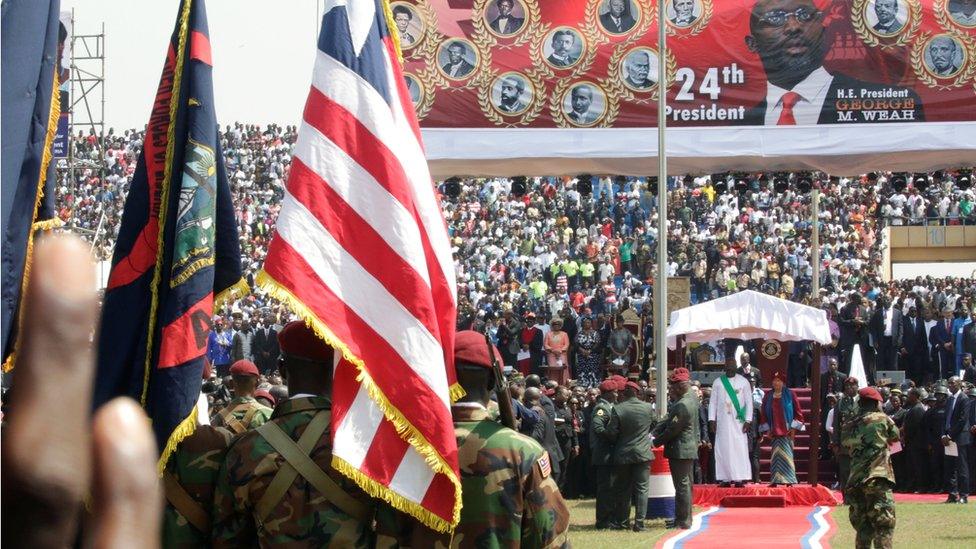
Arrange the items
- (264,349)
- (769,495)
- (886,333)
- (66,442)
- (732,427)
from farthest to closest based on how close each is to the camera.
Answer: (264,349), (886,333), (732,427), (769,495), (66,442)

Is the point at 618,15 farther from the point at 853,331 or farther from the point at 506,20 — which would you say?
the point at 853,331

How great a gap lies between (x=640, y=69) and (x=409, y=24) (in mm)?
3107

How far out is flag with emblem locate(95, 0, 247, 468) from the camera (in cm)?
515

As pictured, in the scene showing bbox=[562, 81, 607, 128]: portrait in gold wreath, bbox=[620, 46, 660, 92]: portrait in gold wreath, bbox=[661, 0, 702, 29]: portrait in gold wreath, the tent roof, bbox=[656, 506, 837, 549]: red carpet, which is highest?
bbox=[661, 0, 702, 29]: portrait in gold wreath

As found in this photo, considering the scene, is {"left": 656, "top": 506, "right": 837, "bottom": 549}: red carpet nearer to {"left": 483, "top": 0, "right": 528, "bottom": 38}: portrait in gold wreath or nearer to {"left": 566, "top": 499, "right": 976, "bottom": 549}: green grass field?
{"left": 566, "top": 499, "right": 976, "bottom": 549}: green grass field

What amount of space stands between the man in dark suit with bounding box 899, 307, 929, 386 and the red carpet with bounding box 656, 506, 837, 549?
7288 millimetres

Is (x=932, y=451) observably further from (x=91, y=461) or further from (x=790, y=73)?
(x=91, y=461)

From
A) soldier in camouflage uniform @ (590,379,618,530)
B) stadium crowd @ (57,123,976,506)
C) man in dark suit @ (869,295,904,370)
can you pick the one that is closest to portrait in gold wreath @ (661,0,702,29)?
stadium crowd @ (57,123,976,506)

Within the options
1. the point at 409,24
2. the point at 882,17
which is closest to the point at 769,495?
the point at 882,17

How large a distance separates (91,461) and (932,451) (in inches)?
A: 836

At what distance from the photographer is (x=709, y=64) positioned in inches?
809

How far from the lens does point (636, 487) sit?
16.5 metres

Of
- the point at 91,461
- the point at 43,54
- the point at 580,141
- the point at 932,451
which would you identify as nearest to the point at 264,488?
the point at 43,54

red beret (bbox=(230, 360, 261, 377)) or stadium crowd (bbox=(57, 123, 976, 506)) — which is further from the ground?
stadium crowd (bbox=(57, 123, 976, 506))
